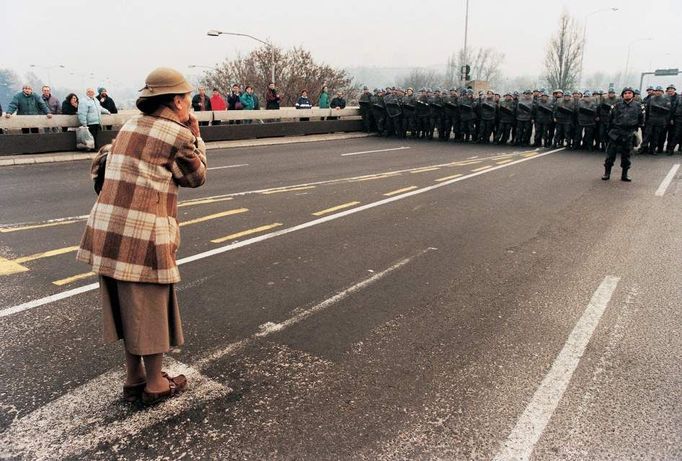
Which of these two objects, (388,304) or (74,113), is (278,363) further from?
(74,113)

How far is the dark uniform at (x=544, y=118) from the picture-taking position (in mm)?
20578

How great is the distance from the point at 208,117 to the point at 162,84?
17372mm

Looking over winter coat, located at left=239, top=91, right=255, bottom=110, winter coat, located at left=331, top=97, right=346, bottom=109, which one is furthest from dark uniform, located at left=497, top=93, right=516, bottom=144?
winter coat, located at left=239, top=91, right=255, bottom=110

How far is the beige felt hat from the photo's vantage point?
291 centimetres

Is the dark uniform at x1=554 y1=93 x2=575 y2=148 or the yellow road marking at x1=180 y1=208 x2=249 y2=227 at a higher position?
the dark uniform at x1=554 y1=93 x2=575 y2=148

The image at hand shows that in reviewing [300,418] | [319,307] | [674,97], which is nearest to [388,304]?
[319,307]

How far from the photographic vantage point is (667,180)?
1287 centimetres

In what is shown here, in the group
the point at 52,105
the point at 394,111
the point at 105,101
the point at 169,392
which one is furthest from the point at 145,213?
the point at 394,111

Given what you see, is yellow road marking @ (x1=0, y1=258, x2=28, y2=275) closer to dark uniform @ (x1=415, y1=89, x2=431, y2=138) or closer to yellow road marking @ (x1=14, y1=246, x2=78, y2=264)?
yellow road marking @ (x1=14, y1=246, x2=78, y2=264)

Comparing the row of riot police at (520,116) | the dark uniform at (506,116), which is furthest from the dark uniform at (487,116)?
the dark uniform at (506,116)

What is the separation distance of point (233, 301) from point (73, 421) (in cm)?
194

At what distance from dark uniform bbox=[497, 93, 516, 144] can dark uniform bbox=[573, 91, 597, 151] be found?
98.5 inches

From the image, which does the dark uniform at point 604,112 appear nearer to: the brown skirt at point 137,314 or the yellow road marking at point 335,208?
the yellow road marking at point 335,208

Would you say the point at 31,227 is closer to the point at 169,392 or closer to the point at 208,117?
the point at 169,392
